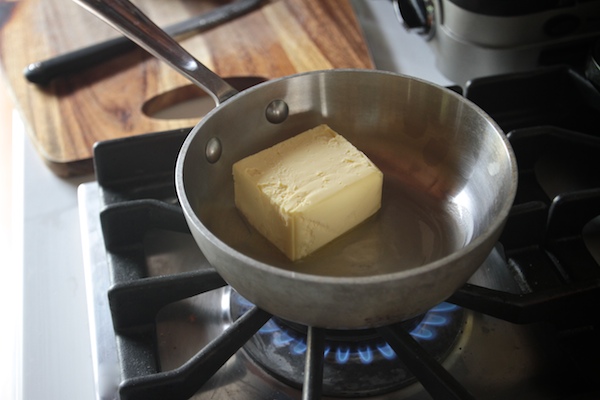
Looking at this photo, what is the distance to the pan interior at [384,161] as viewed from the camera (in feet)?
1.77

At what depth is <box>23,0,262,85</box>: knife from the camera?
0.82 metres

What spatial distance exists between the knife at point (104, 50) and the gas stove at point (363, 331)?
0.96ft

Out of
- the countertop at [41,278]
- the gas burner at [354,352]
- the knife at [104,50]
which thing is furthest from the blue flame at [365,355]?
the knife at [104,50]

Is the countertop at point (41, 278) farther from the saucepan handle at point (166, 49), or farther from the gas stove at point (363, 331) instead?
the saucepan handle at point (166, 49)

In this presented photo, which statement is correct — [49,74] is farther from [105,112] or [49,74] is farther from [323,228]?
[323,228]

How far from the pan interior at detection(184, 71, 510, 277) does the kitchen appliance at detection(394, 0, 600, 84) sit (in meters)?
0.17

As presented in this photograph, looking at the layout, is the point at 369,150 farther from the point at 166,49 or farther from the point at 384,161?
the point at 166,49

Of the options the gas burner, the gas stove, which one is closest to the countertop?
the gas stove

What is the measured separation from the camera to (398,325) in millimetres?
467

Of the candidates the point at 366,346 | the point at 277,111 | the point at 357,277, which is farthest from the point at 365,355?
the point at 277,111

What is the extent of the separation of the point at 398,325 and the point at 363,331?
0.04m

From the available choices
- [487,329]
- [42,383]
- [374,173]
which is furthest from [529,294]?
[42,383]

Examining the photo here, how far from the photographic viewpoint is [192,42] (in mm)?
875

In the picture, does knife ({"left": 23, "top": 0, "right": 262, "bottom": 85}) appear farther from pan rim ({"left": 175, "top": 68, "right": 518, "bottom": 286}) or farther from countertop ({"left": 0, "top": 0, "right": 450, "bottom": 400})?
pan rim ({"left": 175, "top": 68, "right": 518, "bottom": 286})
